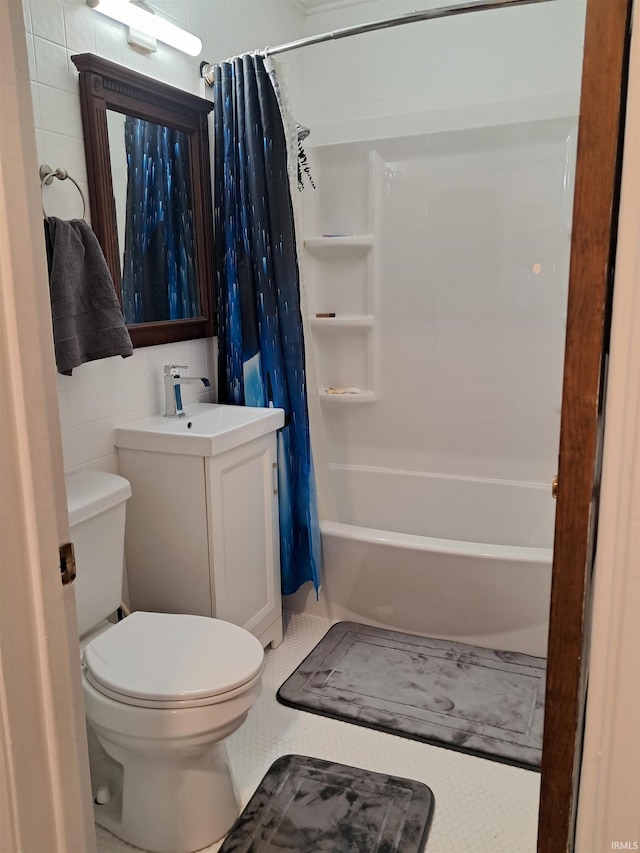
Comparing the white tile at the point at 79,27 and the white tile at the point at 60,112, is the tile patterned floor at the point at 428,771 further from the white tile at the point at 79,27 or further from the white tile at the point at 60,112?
the white tile at the point at 79,27

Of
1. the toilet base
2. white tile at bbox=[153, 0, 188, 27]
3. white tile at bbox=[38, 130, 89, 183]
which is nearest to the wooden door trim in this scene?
the toilet base

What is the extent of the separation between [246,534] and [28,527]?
148cm

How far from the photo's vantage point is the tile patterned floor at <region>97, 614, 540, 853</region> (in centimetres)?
168

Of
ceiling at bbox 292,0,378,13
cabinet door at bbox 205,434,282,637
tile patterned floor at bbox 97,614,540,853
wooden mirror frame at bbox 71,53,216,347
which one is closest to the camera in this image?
tile patterned floor at bbox 97,614,540,853

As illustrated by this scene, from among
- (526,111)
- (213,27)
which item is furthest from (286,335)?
(526,111)

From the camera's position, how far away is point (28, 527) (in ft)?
2.81

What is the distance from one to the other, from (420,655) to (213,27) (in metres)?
2.51

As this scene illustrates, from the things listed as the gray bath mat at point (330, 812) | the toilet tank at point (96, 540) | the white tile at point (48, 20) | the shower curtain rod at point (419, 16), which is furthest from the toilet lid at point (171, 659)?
the shower curtain rod at point (419, 16)

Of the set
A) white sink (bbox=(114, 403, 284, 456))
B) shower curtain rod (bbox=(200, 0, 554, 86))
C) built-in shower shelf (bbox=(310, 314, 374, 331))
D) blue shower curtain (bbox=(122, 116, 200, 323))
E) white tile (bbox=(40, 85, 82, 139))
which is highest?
shower curtain rod (bbox=(200, 0, 554, 86))

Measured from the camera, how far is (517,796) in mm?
1815

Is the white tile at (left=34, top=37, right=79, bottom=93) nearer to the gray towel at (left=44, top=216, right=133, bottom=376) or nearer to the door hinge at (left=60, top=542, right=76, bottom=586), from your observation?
the gray towel at (left=44, top=216, right=133, bottom=376)

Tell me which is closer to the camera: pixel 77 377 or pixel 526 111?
pixel 77 377

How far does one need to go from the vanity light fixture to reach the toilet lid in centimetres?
179

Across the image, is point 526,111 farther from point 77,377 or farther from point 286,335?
point 77,377
